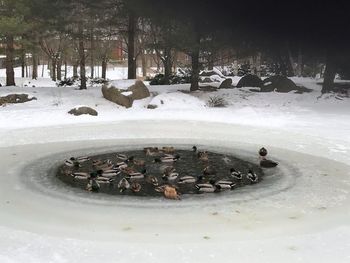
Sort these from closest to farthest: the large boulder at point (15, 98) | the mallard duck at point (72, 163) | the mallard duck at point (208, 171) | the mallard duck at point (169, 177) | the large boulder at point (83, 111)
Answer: the mallard duck at point (169, 177)
the mallard duck at point (208, 171)
the mallard duck at point (72, 163)
the large boulder at point (83, 111)
the large boulder at point (15, 98)

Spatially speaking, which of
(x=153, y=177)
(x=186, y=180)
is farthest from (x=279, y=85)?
(x=153, y=177)

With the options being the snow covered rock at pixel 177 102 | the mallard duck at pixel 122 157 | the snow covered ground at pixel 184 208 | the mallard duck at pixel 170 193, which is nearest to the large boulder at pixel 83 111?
the snow covered ground at pixel 184 208

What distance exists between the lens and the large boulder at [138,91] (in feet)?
64.1

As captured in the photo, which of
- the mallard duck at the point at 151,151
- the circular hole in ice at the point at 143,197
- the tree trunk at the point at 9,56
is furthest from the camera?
the tree trunk at the point at 9,56

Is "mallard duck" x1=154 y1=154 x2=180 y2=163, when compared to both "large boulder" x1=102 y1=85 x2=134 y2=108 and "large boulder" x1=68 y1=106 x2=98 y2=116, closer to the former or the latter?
"large boulder" x1=68 y1=106 x2=98 y2=116

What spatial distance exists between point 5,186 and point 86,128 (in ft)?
21.7

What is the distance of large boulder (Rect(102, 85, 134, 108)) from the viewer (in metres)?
19.0

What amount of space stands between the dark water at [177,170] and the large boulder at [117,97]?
8.14 metres

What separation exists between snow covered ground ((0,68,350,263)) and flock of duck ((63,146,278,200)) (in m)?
0.35

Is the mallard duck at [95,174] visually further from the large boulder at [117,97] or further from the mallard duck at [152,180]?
the large boulder at [117,97]

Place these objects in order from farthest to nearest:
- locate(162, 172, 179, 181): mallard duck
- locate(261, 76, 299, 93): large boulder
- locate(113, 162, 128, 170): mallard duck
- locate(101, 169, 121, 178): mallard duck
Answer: locate(261, 76, 299, 93): large boulder < locate(113, 162, 128, 170): mallard duck < locate(101, 169, 121, 178): mallard duck < locate(162, 172, 179, 181): mallard duck

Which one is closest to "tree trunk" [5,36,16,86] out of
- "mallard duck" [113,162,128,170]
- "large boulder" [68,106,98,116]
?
"large boulder" [68,106,98,116]

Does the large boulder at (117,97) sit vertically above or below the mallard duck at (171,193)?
above

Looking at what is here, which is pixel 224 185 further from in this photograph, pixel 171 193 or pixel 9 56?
pixel 9 56
